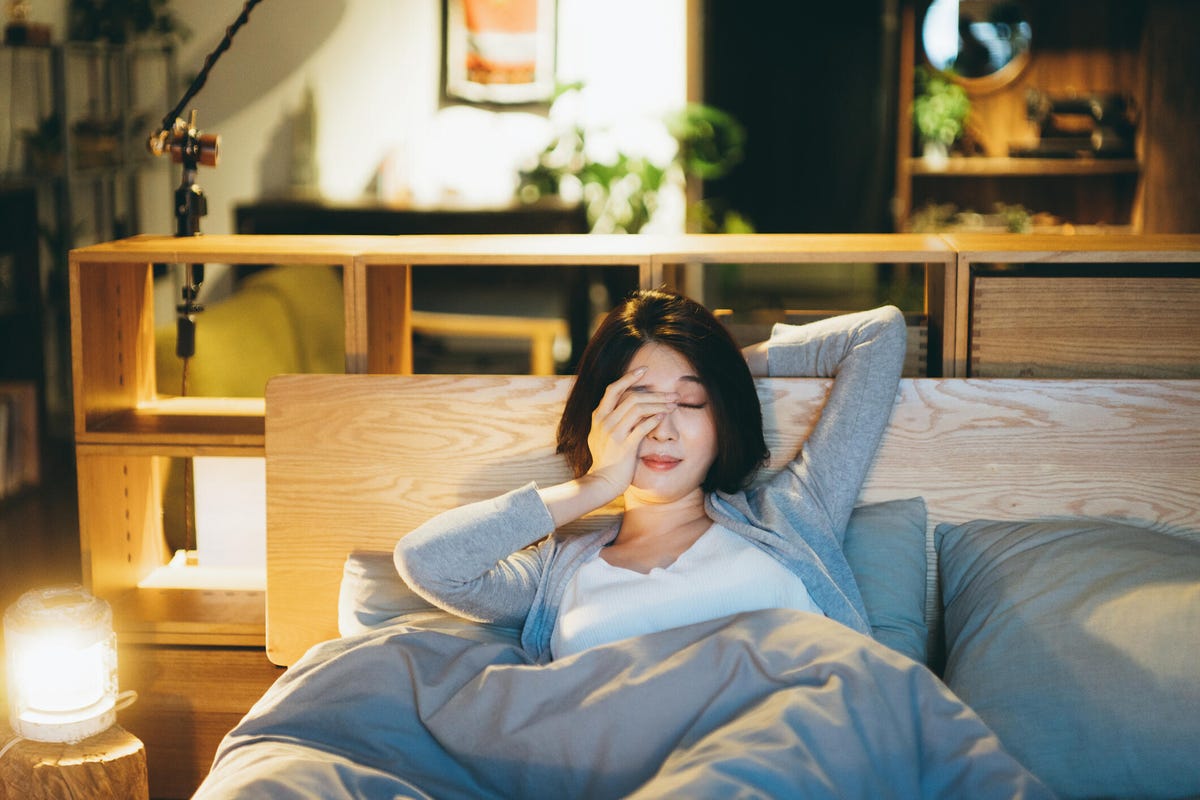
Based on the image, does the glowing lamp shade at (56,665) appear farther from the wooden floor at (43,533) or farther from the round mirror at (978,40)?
the round mirror at (978,40)

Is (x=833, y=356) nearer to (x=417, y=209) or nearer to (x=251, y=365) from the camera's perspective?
(x=251, y=365)

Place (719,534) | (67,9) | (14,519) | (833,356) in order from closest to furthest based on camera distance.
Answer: (719,534), (833,356), (14,519), (67,9)

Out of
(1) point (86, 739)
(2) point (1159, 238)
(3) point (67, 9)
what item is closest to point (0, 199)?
(3) point (67, 9)

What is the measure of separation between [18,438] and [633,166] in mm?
2672

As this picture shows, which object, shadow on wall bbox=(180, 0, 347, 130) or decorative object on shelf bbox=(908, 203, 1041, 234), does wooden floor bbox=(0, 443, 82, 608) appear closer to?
shadow on wall bbox=(180, 0, 347, 130)

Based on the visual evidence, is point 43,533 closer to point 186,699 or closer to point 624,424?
point 186,699

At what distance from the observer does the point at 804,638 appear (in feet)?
4.86

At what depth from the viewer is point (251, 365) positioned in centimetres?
315

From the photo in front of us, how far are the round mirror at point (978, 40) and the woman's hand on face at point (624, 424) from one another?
3940 mm

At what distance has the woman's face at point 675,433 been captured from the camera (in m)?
1.74

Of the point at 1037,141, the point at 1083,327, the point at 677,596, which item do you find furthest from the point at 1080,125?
the point at 677,596

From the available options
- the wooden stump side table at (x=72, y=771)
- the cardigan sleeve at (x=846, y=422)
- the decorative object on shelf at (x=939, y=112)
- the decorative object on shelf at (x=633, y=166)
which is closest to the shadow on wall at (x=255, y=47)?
the decorative object on shelf at (x=633, y=166)

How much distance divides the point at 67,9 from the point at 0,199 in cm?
123

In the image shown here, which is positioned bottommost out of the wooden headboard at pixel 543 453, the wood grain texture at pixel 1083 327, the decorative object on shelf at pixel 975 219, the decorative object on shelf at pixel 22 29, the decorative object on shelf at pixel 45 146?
the wooden headboard at pixel 543 453
